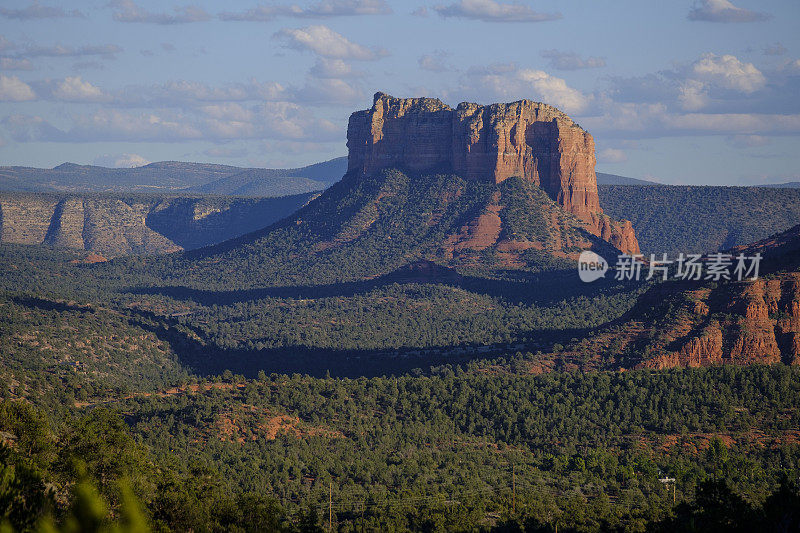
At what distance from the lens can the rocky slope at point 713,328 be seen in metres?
88.1

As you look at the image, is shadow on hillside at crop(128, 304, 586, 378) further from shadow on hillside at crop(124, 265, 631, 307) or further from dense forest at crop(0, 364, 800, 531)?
shadow on hillside at crop(124, 265, 631, 307)

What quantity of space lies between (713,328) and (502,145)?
9010cm

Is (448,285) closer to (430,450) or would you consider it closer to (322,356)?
(322,356)

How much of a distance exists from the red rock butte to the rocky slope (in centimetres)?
7653

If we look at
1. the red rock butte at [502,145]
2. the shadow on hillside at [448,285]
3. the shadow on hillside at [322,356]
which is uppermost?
the red rock butte at [502,145]

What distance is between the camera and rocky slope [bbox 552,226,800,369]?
88062mm

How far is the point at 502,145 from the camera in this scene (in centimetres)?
17538

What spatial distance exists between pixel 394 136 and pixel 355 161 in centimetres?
1106

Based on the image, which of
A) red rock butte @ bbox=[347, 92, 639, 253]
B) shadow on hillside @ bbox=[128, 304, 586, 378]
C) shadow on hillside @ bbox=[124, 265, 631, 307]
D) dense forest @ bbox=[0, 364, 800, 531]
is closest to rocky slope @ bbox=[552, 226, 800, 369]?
dense forest @ bbox=[0, 364, 800, 531]

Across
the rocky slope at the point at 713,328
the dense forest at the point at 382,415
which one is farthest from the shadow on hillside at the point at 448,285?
the rocky slope at the point at 713,328

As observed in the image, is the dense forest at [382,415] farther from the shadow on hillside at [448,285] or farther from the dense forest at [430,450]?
the shadow on hillside at [448,285]

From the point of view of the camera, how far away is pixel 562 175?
17412 centimetres

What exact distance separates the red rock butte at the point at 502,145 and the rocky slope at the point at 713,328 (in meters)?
76.5

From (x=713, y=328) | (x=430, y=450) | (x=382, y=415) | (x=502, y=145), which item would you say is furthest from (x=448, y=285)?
(x=430, y=450)
